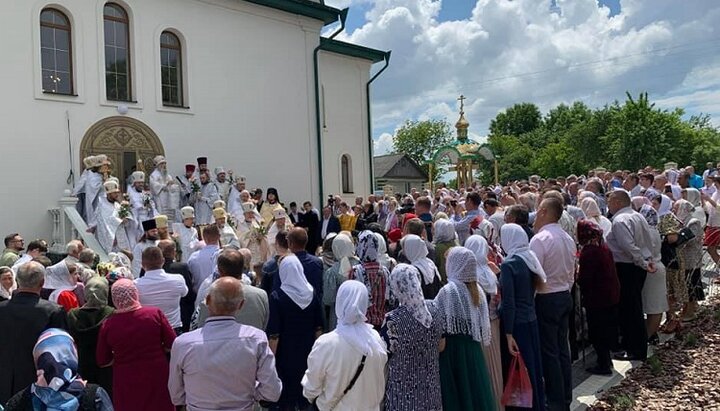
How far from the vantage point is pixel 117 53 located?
520 inches

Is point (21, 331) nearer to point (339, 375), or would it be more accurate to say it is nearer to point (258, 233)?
point (339, 375)

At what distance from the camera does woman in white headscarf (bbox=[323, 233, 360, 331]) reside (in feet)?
18.7

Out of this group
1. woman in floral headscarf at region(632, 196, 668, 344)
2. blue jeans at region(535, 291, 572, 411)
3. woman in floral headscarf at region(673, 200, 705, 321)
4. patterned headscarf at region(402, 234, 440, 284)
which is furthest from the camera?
woman in floral headscarf at region(673, 200, 705, 321)

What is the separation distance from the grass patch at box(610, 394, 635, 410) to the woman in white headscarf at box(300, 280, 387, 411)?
3010 millimetres

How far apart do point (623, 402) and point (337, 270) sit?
297 cm

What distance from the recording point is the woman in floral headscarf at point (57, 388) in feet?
9.54

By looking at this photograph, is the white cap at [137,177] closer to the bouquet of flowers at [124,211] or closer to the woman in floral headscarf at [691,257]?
the bouquet of flowers at [124,211]

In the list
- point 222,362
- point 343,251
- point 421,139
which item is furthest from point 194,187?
point 421,139

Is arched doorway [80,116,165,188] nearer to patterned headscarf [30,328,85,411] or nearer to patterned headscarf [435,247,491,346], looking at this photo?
patterned headscarf [435,247,491,346]

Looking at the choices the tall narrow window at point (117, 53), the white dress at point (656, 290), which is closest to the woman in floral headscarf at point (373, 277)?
the white dress at point (656, 290)

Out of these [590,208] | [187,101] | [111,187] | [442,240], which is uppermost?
[187,101]

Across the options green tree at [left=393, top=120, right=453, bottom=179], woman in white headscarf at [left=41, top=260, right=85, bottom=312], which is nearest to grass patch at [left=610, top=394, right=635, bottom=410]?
woman in white headscarf at [left=41, top=260, right=85, bottom=312]

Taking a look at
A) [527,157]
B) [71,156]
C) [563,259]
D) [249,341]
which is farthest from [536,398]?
[527,157]

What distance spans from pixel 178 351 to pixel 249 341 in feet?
1.39
